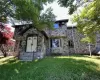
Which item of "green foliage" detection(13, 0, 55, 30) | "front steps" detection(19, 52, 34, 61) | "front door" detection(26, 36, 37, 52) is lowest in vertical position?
"front steps" detection(19, 52, 34, 61)

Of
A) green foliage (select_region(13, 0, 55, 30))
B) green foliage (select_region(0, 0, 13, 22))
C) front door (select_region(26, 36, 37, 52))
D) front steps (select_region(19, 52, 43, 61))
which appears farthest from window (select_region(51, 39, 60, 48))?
green foliage (select_region(0, 0, 13, 22))

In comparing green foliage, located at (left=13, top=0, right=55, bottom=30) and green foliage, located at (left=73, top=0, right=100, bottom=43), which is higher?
green foliage, located at (left=13, top=0, right=55, bottom=30)

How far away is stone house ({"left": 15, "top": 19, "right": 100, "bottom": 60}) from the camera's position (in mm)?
17120

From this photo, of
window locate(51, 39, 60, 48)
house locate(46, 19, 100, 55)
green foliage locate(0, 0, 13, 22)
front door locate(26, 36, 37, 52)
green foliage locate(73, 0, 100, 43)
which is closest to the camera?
green foliage locate(73, 0, 100, 43)

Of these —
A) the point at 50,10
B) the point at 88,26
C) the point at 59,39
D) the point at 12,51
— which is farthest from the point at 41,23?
the point at 12,51

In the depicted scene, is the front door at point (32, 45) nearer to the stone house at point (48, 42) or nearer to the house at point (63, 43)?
the stone house at point (48, 42)

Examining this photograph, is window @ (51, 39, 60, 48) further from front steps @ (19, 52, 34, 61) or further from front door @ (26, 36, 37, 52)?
front steps @ (19, 52, 34, 61)

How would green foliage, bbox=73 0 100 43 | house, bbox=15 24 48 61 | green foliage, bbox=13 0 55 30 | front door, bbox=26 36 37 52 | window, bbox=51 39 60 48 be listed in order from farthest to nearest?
window, bbox=51 39 60 48 < front door, bbox=26 36 37 52 < house, bbox=15 24 48 61 < green foliage, bbox=13 0 55 30 < green foliage, bbox=73 0 100 43

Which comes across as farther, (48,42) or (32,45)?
(48,42)

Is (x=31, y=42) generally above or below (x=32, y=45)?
Answer: above

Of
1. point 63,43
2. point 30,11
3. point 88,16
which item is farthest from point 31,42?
point 88,16

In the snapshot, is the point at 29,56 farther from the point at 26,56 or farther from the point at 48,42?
the point at 48,42

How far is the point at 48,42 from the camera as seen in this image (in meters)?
20.2

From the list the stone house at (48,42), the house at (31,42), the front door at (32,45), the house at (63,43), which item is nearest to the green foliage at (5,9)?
the stone house at (48,42)
